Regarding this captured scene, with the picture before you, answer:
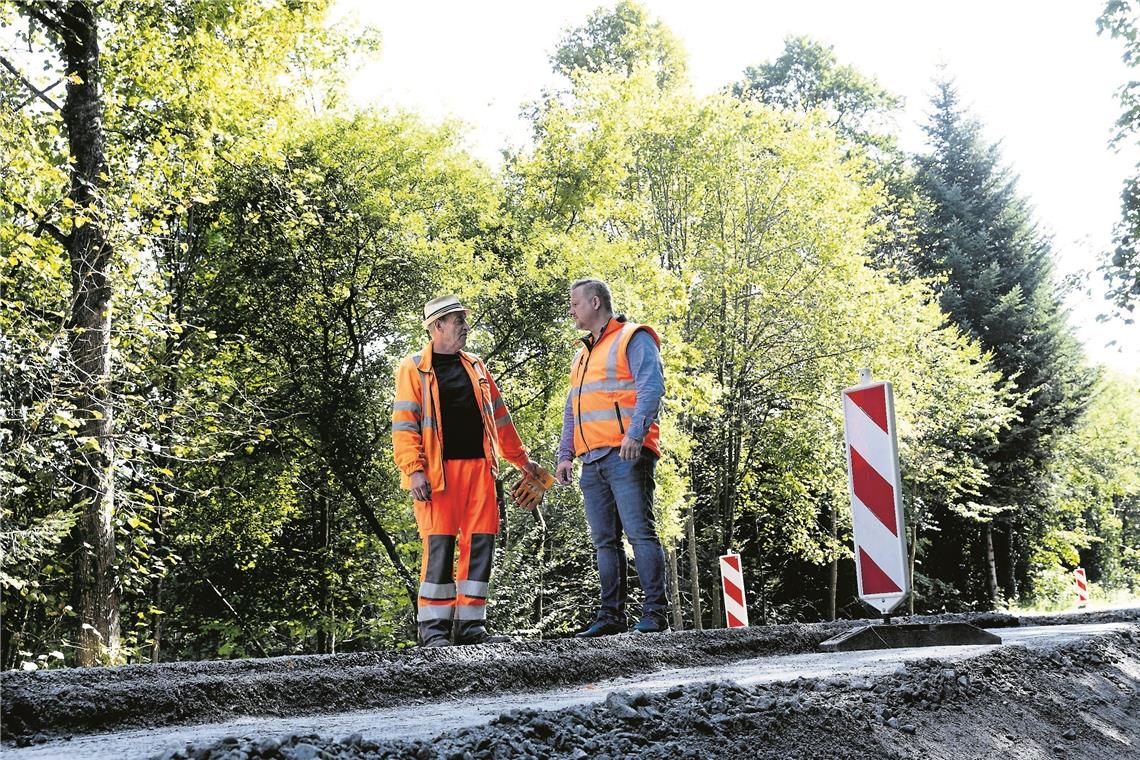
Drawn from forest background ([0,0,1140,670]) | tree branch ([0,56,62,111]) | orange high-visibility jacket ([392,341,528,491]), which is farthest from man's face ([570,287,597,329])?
tree branch ([0,56,62,111])

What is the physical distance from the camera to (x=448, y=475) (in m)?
6.17

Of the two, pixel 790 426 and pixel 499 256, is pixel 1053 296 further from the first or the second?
pixel 499 256

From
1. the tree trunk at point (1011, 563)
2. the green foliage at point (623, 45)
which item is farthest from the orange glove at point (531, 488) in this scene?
the tree trunk at point (1011, 563)

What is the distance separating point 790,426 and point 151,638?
1550 cm

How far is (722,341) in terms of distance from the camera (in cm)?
2520

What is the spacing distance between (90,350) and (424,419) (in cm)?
748

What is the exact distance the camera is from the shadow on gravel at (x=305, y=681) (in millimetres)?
3586

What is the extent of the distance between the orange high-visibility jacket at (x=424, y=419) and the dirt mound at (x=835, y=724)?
2852 millimetres

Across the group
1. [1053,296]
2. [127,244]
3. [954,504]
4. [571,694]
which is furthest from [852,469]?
[1053,296]

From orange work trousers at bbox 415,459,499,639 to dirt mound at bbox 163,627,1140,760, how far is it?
2686 millimetres

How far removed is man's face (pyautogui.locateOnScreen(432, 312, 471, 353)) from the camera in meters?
6.38

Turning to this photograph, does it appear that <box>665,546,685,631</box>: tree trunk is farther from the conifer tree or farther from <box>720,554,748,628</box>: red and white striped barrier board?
the conifer tree

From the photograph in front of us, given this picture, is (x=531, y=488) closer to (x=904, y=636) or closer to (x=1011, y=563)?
(x=904, y=636)

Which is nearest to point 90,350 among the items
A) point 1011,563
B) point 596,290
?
point 596,290
